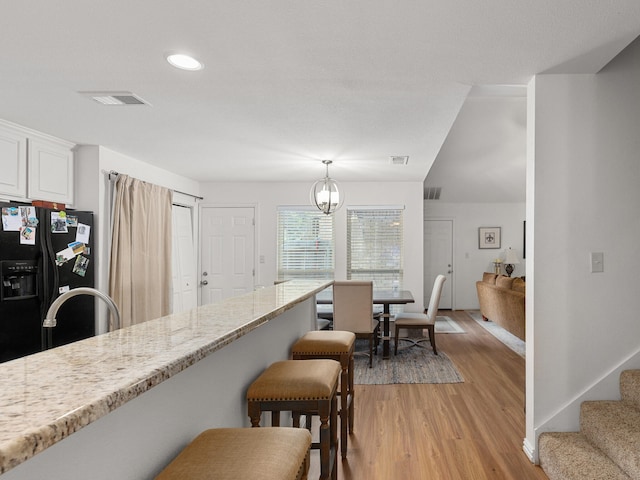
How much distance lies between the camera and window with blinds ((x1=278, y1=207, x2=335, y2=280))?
644 centimetres

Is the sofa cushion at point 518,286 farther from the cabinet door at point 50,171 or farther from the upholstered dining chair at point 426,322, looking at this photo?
the cabinet door at point 50,171

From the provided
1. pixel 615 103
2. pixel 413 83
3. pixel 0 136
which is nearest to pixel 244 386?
pixel 413 83

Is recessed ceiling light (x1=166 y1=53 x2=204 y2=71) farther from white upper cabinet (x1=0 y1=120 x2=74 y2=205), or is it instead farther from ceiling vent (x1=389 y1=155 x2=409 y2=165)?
ceiling vent (x1=389 y1=155 x2=409 y2=165)

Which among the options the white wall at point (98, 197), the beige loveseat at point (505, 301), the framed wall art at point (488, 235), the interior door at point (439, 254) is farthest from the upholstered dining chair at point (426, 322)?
the framed wall art at point (488, 235)

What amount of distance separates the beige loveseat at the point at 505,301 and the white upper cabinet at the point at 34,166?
4.96 meters

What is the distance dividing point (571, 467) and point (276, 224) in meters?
4.93

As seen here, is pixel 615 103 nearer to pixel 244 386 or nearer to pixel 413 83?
pixel 413 83

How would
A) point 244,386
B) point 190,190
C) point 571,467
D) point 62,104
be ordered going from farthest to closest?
point 190,190 → point 62,104 → point 571,467 → point 244,386

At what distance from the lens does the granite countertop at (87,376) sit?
0.58m

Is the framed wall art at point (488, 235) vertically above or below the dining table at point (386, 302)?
above

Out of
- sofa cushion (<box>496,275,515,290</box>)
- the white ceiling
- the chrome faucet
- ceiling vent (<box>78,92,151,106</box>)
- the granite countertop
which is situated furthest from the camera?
sofa cushion (<box>496,275,515,290</box>)

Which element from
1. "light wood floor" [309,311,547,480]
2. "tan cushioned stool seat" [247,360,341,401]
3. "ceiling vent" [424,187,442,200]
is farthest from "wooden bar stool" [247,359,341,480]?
"ceiling vent" [424,187,442,200]

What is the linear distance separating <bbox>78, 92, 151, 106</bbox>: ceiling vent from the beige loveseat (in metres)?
4.40

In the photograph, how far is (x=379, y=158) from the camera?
4770 millimetres
